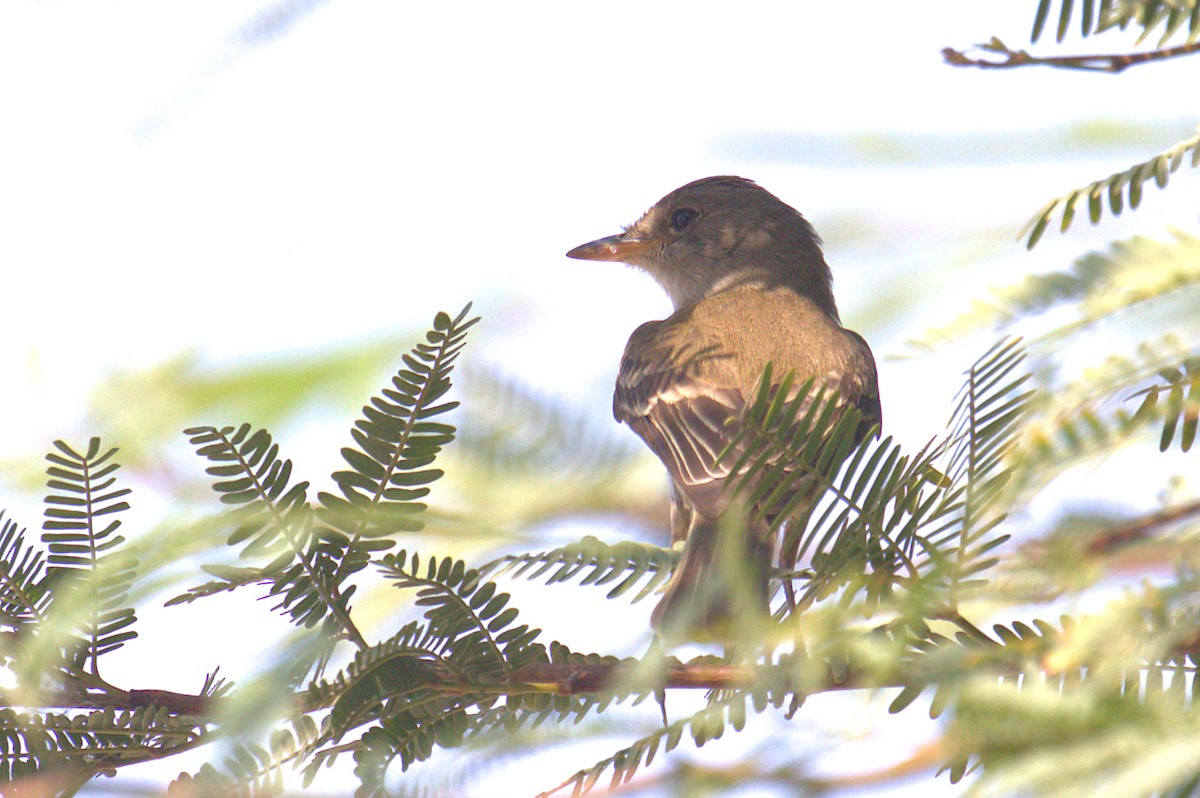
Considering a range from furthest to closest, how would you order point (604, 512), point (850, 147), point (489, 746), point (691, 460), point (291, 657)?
point (691, 460)
point (604, 512)
point (850, 147)
point (489, 746)
point (291, 657)

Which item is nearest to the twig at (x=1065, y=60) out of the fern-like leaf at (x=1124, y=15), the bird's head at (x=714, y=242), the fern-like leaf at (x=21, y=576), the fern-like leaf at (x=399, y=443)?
the fern-like leaf at (x=1124, y=15)

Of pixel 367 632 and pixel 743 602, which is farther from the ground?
pixel 743 602

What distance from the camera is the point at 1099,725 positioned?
80 cm

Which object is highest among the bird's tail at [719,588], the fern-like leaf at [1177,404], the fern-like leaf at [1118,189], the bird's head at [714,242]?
the bird's head at [714,242]

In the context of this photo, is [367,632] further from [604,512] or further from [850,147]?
[850,147]

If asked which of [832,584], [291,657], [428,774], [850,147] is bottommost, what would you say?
[428,774]

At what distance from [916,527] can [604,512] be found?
1.68 meters

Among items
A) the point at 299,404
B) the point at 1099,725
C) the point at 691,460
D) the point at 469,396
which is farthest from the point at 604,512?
the point at 1099,725

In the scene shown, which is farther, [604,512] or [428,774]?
[604,512]

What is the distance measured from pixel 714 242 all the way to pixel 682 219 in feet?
0.78

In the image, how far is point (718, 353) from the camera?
4.06 meters

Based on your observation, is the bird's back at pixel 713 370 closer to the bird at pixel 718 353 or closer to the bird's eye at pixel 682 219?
the bird at pixel 718 353

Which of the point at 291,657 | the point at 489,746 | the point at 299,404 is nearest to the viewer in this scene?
the point at 291,657

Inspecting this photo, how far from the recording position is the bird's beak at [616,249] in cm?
608
